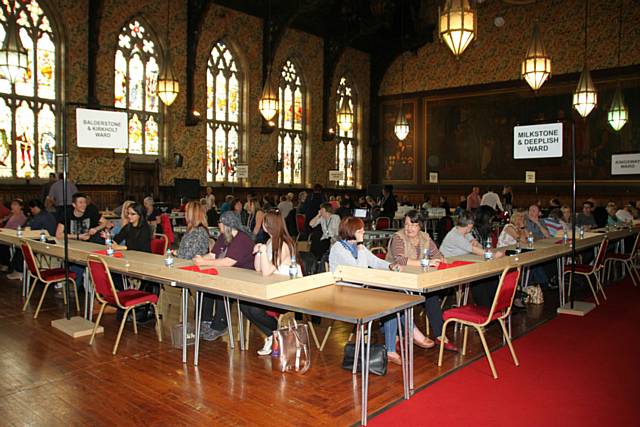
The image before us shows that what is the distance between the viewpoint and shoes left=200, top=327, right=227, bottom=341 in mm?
5273

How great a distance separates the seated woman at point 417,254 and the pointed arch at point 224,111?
11604mm

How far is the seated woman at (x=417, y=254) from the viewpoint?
16.4ft

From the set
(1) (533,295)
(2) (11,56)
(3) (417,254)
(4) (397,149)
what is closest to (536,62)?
(1) (533,295)

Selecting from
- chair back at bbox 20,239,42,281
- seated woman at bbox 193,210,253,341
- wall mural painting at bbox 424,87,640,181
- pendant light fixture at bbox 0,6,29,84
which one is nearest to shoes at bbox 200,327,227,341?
seated woman at bbox 193,210,253,341

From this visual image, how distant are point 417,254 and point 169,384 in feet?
8.46

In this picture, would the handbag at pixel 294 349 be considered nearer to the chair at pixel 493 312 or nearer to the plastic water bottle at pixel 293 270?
the plastic water bottle at pixel 293 270

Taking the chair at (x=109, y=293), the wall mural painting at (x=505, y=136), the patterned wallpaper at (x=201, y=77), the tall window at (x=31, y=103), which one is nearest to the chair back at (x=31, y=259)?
the chair at (x=109, y=293)

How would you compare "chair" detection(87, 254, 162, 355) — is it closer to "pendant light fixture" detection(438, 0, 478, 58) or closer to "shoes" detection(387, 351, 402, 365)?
"shoes" detection(387, 351, 402, 365)

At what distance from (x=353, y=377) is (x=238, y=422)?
116 cm

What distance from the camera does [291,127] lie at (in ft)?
62.7

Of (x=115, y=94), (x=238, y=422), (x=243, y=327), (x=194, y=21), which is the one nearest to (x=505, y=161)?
(x=194, y=21)

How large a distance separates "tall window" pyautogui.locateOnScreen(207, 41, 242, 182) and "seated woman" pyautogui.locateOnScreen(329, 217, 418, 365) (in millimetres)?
12271

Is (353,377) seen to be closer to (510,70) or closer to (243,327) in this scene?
(243,327)

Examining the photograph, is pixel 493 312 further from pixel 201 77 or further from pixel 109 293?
pixel 201 77
